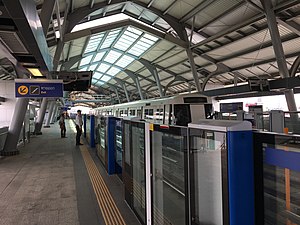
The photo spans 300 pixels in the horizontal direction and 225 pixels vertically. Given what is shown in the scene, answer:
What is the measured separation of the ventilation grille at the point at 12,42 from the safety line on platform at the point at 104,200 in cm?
343

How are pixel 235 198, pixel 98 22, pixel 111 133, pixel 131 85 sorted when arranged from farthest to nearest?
1. pixel 131 85
2. pixel 98 22
3. pixel 111 133
4. pixel 235 198

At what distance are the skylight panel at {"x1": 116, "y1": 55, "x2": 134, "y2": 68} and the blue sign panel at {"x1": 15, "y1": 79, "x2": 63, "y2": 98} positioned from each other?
20851mm

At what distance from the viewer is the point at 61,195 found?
587 cm

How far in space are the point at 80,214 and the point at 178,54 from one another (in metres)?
20.6

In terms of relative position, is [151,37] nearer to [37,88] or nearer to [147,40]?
[147,40]

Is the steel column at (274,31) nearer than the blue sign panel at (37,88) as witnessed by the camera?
No

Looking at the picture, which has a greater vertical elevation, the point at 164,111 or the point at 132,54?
the point at 132,54

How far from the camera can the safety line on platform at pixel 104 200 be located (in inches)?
178

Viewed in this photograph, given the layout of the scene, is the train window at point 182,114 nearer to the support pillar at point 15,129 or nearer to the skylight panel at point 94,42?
the support pillar at point 15,129

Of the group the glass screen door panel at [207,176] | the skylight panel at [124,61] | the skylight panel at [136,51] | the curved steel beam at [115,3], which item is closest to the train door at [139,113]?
the curved steel beam at [115,3]

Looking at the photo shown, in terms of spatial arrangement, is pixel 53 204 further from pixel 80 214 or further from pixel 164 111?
pixel 164 111

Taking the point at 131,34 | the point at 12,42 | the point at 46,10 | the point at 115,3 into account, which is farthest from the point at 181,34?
the point at 12,42

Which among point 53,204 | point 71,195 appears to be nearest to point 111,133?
point 71,195

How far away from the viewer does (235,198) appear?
2039 mm
